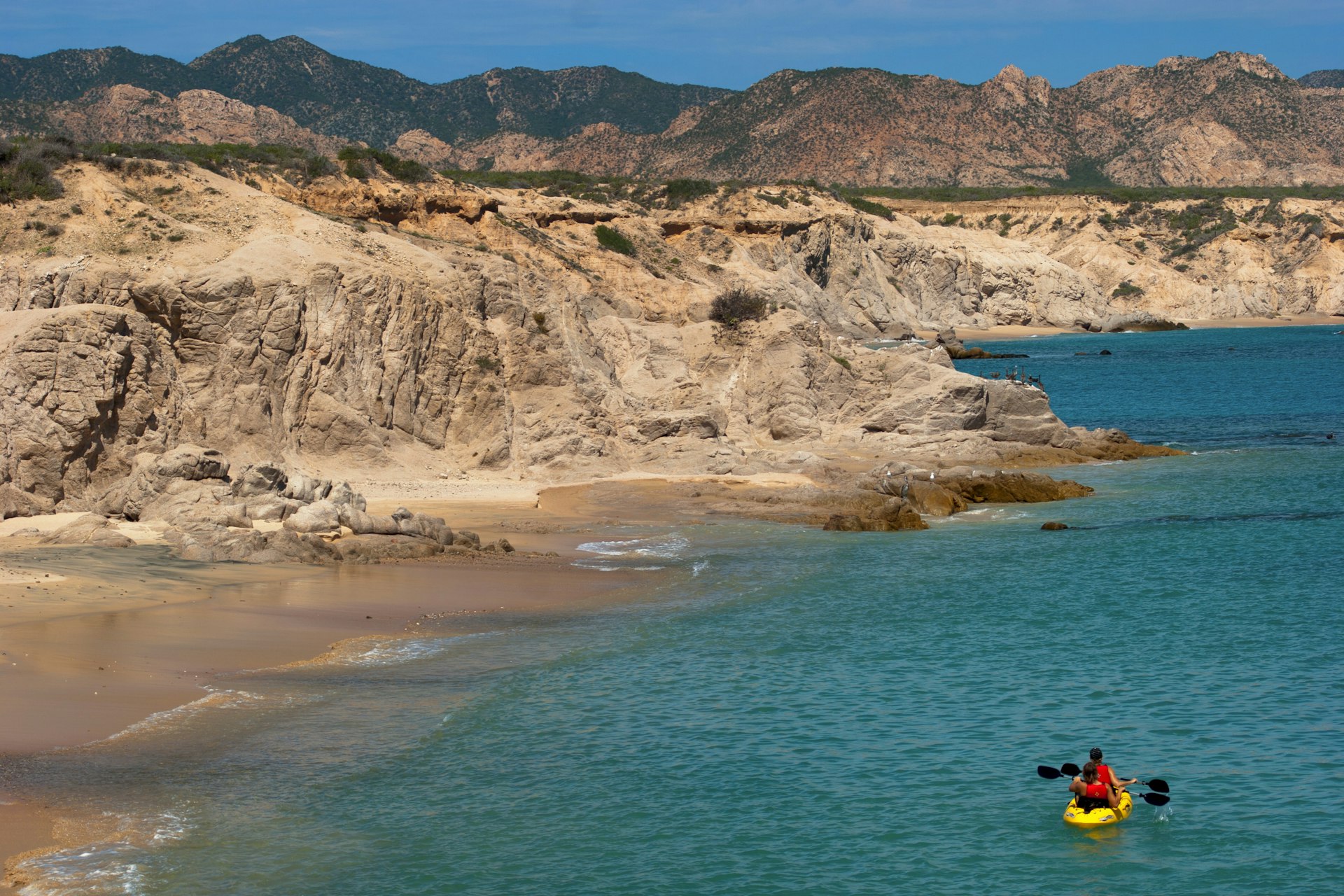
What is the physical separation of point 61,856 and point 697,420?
25906 mm

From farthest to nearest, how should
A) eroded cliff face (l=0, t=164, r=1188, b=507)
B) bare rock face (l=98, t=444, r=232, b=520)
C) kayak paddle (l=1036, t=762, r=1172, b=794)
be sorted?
eroded cliff face (l=0, t=164, r=1188, b=507) < bare rock face (l=98, t=444, r=232, b=520) < kayak paddle (l=1036, t=762, r=1172, b=794)

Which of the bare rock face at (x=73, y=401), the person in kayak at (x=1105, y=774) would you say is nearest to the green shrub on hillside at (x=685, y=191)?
the bare rock face at (x=73, y=401)

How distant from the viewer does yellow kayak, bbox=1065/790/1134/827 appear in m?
12.0

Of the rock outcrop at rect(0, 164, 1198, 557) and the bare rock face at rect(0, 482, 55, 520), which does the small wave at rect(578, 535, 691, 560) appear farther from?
the bare rock face at rect(0, 482, 55, 520)

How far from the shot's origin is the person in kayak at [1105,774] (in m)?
12.0

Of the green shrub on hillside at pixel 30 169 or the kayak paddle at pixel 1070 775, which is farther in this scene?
the green shrub on hillside at pixel 30 169

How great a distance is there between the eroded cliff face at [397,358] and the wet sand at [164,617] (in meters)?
5.10

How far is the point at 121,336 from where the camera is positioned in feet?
82.3

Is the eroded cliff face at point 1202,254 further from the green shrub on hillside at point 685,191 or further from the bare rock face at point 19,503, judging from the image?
the bare rock face at point 19,503

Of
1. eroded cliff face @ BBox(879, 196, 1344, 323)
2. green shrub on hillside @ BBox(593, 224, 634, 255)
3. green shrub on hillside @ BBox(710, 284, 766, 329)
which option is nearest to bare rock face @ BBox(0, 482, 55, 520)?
green shrub on hillside @ BBox(710, 284, 766, 329)

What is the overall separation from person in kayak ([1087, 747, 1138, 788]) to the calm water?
38 cm

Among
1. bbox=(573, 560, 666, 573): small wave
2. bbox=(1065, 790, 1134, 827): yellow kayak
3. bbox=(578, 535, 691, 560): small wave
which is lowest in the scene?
bbox=(1065, 790, 1134, 827): yellow kayak

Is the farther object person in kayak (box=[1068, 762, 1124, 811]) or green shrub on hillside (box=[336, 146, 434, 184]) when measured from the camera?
green shrub on hillside (box=[336, 146, 434, 184])

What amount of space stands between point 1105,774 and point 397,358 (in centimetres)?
2264
